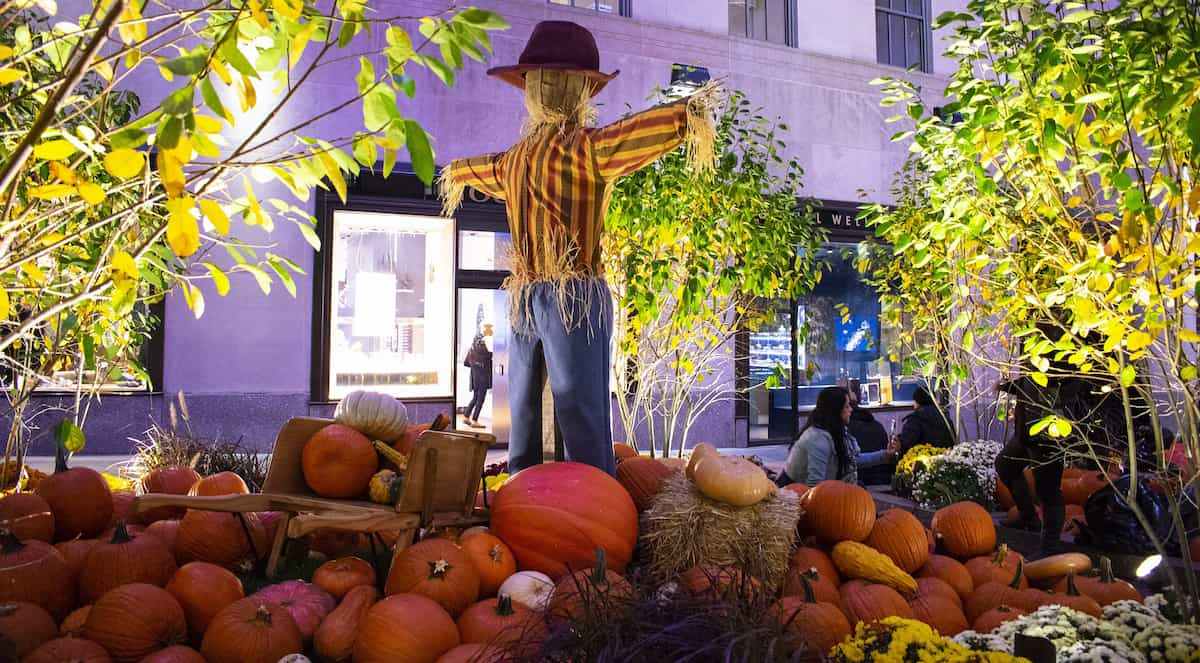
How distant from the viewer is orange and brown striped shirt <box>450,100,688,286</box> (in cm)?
332

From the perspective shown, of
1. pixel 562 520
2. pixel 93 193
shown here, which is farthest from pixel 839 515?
pixel 93 193

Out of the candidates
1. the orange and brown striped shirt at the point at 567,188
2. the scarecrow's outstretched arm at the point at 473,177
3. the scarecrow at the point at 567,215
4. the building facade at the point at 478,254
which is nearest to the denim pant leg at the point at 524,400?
the scarecrow at the point at 567,215

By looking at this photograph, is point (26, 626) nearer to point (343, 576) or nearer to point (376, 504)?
point (343, 576)

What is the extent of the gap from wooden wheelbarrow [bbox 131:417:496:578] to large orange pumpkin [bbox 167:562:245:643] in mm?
226

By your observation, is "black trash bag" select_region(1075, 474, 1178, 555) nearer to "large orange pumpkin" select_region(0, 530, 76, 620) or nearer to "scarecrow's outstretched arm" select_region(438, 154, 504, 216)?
"scarecrow's outstretched arm" select_region(438, 154, 504, 216)

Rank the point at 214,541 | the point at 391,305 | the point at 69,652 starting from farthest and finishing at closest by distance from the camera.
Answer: the point at 391,305
the point at 214,541
the point at 69,652

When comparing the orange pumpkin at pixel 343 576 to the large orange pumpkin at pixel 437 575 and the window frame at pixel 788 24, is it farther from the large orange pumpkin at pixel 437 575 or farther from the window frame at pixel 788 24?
the window frame at pixel 788 24

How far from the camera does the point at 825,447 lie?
19.2 feet

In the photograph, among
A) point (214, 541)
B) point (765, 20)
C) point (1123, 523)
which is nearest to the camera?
point (214, 541)

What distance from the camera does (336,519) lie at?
8.79 ft

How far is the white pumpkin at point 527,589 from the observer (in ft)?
8.73

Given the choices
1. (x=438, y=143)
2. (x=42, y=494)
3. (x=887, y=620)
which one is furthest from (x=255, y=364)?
(x=887, y=620)

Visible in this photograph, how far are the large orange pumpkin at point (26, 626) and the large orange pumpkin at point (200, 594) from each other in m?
0.31

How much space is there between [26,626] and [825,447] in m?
4.70
